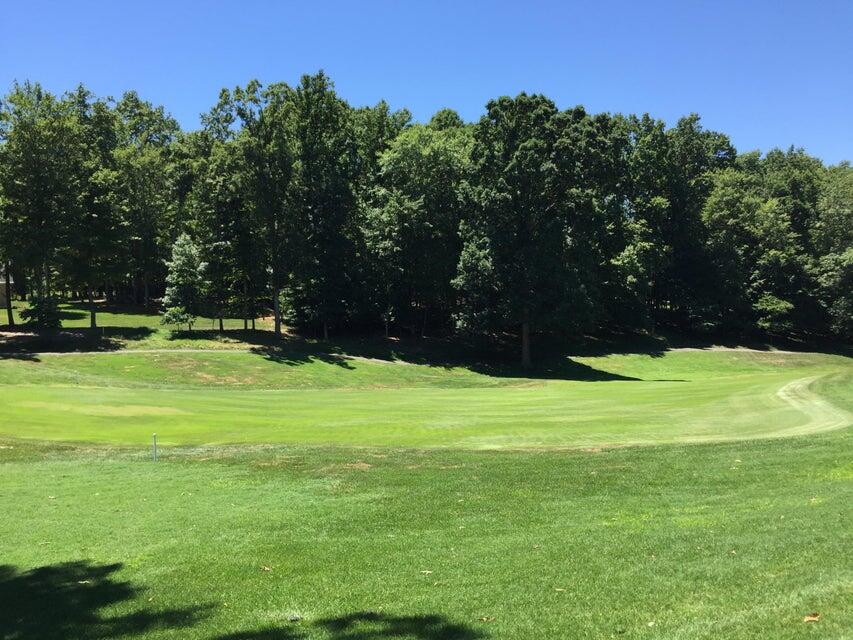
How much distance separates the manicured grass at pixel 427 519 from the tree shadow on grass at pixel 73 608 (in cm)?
3

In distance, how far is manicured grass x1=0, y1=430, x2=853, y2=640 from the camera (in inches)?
238

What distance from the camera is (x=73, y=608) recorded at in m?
6.85

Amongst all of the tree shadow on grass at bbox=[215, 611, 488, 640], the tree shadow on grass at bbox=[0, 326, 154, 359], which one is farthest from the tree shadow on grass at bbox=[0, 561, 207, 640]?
the tree shadow on grass at bbox=[0, 326, 154, 359]

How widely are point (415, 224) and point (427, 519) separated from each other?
46.5 m

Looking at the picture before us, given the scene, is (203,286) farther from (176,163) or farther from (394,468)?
(394,468)

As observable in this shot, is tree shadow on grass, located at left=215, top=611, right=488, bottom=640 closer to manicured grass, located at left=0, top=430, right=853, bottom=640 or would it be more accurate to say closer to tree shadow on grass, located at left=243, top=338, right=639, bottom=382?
manicured grass, located at left=0, top=430, right=853, bottom=640

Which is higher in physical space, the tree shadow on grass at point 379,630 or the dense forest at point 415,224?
the dense forest at point 415,224

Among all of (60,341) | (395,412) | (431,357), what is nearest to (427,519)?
(395,412)

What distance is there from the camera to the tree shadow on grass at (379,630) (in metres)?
5.74

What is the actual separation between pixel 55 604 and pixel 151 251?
69.0 metres

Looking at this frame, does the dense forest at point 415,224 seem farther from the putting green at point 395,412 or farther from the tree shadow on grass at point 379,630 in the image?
the tree shadow on grass at point 379,630

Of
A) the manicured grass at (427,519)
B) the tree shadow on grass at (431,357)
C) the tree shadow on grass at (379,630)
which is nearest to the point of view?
the tree shadow on grass at (379,630)

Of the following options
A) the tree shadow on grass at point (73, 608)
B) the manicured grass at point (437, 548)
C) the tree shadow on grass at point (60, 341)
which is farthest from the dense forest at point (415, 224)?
the tree shadow on grass at point (73, 608)

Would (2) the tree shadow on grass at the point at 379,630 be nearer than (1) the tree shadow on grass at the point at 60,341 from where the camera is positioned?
Yes
